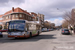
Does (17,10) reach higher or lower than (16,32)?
higher

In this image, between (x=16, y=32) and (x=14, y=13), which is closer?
(x=16, y=32)

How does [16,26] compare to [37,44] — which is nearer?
[37,44]

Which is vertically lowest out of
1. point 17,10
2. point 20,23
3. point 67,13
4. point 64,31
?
point 64,31

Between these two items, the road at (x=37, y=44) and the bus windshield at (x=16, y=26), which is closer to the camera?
the road at (x=37, y=44)

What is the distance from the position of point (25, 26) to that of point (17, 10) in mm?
31697

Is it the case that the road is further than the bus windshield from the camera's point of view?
No

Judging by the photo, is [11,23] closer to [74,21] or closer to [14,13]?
[74,21]

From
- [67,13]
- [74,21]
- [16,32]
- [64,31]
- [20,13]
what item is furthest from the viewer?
[20,13]

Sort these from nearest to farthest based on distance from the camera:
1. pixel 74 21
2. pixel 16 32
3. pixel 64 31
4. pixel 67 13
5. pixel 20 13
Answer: pixel 16 32, pixel 64 31, pixel 74 21, pixel 67 13, pixel 20 13

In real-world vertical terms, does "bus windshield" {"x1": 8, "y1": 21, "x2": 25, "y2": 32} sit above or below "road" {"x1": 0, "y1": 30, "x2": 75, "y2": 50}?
above

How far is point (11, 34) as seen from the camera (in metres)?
13.9

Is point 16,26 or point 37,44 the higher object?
point 16,26

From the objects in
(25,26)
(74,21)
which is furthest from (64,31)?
(25,26)

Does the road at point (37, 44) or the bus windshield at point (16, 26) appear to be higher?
the bus windshield at point (16, 26)
